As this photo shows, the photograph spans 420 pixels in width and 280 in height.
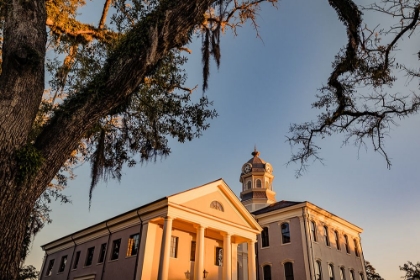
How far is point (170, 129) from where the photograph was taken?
9281 millimetres

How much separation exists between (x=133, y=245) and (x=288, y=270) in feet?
41.8

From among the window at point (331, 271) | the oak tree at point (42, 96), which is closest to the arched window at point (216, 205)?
the window at point (331, 271)

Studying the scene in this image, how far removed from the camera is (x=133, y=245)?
18703 millimetres

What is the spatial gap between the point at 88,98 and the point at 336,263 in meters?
27.4

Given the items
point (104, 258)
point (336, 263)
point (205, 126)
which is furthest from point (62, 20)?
point (336, 263)

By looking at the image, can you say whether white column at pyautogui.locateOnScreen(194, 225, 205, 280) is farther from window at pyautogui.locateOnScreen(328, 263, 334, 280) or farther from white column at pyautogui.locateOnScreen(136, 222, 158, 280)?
window at pyautogui.locateOnScreen(328, 263, 334, 280)

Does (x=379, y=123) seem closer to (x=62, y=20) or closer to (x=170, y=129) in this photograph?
(x=170, y=129)

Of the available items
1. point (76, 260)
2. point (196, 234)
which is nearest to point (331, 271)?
point (196, 234)

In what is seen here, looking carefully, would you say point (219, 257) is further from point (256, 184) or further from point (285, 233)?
point (256, 184)

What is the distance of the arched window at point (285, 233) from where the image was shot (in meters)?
26.0

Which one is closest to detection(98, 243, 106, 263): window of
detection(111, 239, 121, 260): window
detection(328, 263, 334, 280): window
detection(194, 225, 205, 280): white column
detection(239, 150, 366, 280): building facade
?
detection(111, 239, 121, 260): window

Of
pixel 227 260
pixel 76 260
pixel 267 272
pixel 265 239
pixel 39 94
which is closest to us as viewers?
pixel 39 94

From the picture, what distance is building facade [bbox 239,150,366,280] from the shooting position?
80.6ft

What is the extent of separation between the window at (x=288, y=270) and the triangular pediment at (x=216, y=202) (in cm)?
552
